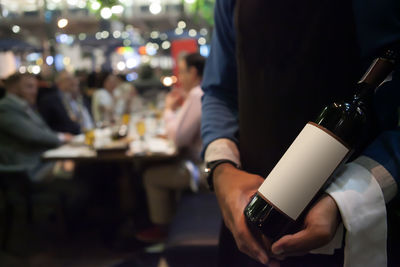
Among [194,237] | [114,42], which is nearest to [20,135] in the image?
[194,237]

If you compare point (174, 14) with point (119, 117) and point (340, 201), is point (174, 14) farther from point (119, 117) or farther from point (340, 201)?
point (340, 201)

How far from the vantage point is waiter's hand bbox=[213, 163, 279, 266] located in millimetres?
499

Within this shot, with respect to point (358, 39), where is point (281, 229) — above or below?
below

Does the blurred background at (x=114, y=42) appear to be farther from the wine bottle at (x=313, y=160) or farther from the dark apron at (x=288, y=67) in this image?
the wine bottle at (x=313, y=160)

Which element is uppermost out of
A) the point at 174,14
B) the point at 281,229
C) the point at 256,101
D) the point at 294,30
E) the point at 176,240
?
the point at 294,30

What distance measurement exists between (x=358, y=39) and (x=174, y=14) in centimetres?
1478

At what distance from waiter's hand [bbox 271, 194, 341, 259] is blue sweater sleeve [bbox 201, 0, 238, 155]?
291mm

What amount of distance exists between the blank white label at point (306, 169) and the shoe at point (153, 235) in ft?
8.60

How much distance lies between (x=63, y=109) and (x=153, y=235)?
1.93m

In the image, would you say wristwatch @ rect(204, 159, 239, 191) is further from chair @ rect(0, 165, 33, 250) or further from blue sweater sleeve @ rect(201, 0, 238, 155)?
chair @ rect(0, 165, 33, 250)

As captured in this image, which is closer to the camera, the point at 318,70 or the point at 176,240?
the point at 318,70

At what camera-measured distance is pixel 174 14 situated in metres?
14.3

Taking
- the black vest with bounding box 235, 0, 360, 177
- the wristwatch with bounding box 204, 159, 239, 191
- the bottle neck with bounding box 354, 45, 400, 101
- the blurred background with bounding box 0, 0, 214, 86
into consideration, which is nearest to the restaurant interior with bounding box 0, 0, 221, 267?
the wristwatch with bounding box 204, 159, 239, 191

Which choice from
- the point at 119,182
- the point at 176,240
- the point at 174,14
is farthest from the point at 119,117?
the point at 174,14
